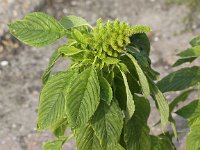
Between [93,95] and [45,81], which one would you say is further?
[45,81]

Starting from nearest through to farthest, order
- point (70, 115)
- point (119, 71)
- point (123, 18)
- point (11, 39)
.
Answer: point (70, 115), point (119, 71), point (11, 39), point (123, 18)

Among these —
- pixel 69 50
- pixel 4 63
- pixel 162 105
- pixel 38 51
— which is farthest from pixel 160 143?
pixel 38 51

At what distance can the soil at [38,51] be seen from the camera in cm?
344

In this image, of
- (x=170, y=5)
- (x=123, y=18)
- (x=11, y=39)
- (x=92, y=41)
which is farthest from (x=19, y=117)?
(x=92, y=41)

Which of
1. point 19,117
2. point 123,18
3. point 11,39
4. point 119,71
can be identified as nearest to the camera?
point 119,71

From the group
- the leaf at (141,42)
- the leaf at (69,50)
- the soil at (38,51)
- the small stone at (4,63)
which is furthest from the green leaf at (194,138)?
the small stone at (4,63)

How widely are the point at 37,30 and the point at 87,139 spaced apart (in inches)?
15.2

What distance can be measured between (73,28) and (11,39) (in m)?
2.52

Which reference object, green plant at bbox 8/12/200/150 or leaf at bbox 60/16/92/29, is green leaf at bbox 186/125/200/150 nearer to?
green plant at bbox 8/12/200/150

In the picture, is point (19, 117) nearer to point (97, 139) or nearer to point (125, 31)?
point (97, 139)

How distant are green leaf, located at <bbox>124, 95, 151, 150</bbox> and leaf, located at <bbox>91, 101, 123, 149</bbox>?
4.7 inches

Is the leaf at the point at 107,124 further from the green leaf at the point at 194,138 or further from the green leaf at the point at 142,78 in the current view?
the green leaf at the point at 194,138

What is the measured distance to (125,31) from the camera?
150 cm

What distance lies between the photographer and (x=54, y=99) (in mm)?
1568
